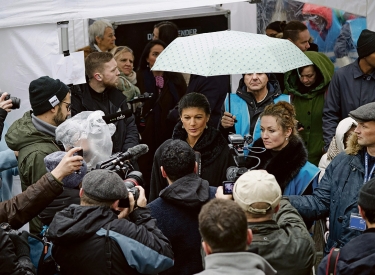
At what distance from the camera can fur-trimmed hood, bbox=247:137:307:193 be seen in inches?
204

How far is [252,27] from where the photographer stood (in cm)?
880

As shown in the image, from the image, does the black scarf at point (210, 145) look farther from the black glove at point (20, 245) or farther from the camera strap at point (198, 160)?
the black glove at point (20, 245)

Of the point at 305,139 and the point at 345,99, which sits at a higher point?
the point at 345,99

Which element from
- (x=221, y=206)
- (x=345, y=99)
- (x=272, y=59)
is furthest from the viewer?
(x=345, y=99)

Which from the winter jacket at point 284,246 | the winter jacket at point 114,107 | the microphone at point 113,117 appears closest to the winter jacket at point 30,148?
the microphone at point 113,117

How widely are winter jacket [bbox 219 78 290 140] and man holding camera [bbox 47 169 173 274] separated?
228 centimetres

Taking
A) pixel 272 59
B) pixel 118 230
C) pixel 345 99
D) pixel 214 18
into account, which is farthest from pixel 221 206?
pixel 214 18

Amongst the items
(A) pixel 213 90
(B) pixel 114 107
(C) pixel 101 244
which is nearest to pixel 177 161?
(C) pixel 101 244

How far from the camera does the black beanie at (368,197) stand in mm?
3824

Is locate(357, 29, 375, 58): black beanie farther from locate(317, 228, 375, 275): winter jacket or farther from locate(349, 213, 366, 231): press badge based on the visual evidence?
locate(317, 228, 375, 275): winter jacket

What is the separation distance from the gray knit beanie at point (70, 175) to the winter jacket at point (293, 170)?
1404mm

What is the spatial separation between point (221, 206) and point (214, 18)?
17.5 feet

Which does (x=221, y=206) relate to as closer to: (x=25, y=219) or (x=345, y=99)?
(x=25, y=219)

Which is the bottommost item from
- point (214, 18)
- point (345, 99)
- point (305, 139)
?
point (305, 139)
